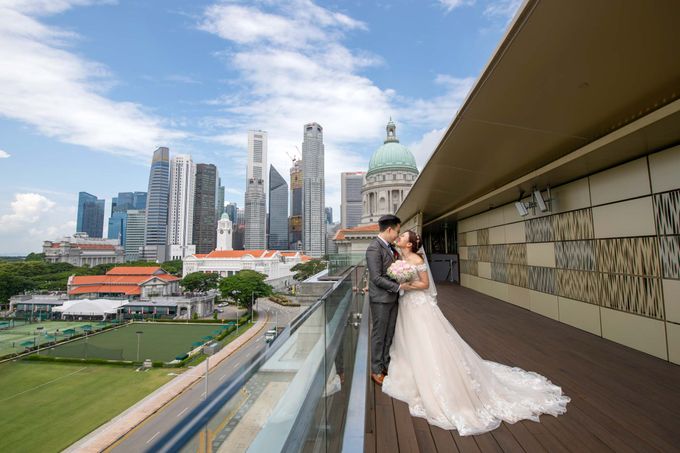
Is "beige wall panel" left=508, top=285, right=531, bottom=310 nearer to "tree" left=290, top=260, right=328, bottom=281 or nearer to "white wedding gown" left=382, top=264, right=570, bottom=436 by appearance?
"white wedding gown" left=382, top=264, right=570, bottom=436

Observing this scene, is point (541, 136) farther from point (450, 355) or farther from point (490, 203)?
point (490, 203)

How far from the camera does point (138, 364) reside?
3191cm

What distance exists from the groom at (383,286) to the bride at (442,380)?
0.48 ft

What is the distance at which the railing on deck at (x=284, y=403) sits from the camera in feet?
2.80

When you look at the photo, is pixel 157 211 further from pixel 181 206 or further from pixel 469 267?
pixel 469 267

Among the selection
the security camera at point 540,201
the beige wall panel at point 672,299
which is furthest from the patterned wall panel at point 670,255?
the security camera at point 540,201

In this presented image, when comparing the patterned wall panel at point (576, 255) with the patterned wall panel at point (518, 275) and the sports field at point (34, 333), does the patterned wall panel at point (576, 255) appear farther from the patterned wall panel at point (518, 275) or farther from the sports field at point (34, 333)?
the sports field at point (34, 333)

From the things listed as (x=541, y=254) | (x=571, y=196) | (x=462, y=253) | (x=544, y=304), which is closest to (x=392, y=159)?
(x=462, y=253)

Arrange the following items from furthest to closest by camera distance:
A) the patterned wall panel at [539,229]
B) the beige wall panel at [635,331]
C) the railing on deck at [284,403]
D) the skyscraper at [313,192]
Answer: the skyscraper at [313,192] → the patterned wall panel at [539,229] → the beige wall panel at [635,331] → the railing on deck at [284,403]

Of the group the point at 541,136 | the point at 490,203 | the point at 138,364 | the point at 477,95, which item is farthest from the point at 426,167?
the point at 138,364

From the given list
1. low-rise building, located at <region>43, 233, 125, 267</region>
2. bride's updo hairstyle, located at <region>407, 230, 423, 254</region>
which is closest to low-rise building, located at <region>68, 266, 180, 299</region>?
low-rise building, located at <region>43, 233, 125, 267</region>

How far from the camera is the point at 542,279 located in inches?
328

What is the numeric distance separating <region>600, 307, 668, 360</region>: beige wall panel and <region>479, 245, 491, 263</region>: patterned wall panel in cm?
590

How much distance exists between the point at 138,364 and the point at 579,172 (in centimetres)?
3872
